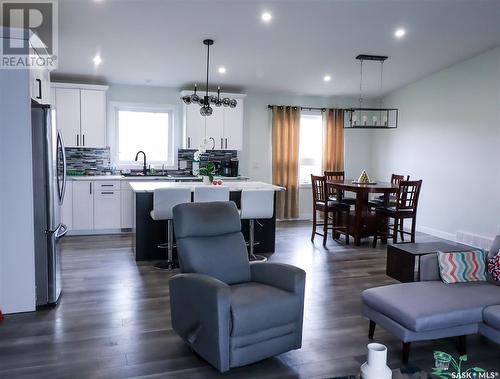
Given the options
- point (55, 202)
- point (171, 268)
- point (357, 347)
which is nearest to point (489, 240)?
point (357, 347)

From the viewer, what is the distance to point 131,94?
24.8 feet

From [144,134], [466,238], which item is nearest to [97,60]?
[144,134]

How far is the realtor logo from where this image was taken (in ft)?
11.5

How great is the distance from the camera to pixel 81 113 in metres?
6.91

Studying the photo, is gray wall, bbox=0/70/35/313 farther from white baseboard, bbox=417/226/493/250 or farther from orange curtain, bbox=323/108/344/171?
orange curtain, bbox=323/108/344/171

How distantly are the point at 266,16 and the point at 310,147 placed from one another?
13.4 ft

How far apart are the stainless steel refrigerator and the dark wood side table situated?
3396mm

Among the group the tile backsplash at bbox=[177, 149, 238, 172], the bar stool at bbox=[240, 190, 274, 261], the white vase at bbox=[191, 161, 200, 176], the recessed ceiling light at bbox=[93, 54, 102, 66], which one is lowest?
the bar stool at bbox=[240, 190, 274, 261]

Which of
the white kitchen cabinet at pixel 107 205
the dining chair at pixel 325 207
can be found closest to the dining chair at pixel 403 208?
the dining chair at pixel 325 207

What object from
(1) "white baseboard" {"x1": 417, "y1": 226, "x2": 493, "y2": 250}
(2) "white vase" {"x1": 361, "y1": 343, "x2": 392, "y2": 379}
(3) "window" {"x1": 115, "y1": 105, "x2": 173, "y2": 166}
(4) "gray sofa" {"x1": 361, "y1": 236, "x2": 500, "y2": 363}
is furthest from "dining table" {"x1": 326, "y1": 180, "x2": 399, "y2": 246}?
(2) "white vase" {"x1": 361, "y1": 343, "x2": 392, "y2": 379}

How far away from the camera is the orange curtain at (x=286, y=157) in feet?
27.4

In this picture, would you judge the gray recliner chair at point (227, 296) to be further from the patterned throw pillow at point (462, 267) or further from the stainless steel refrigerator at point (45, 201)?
the stainless steel refrigerator at point (45, 201)

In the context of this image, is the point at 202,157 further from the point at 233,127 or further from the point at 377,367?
the point at 377,367

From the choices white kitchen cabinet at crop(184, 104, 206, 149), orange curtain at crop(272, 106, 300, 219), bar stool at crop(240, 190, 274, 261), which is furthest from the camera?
orange curtain at crop(272, 106, 300, 219)
